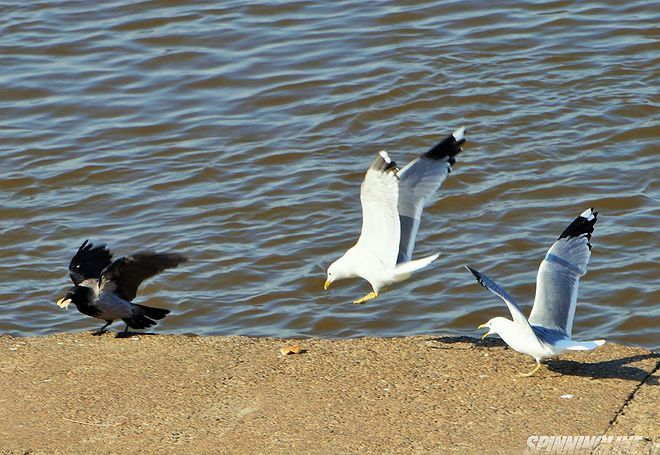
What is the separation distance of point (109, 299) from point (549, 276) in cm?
262

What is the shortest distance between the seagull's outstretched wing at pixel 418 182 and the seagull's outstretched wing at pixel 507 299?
5.02 feet

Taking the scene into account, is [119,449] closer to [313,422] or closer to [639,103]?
[313,422]

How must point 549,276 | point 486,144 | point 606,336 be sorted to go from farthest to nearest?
point 486,144
point 606,336
point 549,276

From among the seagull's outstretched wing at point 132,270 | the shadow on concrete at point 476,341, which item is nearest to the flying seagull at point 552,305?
the shadow on concrete at point 476,341

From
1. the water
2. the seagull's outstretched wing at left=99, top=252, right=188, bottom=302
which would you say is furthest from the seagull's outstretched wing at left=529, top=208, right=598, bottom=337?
the seagull's outstretched wing at left=99, top=252, right=188, bottom=302

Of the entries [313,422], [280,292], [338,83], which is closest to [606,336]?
[280,292]

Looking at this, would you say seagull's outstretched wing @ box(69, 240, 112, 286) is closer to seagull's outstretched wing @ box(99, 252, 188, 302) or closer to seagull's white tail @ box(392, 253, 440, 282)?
seagull's outstretched wing @ box(99, 252, 188, 302)

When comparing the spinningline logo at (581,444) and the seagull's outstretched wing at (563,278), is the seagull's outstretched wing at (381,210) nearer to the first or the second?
the seagull's outstretched wing at (563,278)

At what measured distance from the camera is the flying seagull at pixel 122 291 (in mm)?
6617

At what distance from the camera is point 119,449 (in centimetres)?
477

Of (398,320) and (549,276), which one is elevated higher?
(549,276)

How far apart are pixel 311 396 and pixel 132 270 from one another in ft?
6.28

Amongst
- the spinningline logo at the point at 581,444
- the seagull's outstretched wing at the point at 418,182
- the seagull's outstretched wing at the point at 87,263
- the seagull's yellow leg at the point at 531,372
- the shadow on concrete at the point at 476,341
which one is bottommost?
the shadow on concrete at the point at 476,341

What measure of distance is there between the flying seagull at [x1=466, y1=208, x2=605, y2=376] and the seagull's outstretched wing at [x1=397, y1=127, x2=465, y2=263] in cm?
108
